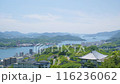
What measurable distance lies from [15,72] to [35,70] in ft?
0.43

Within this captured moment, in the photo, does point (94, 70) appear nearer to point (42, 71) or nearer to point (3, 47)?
point (42, 71)

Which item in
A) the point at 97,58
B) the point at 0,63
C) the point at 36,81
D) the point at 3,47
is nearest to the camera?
the point at 36,81

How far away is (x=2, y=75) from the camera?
0.98m

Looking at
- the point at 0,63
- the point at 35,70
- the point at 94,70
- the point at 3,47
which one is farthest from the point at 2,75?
the point at 3,47

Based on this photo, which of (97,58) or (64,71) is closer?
(64,71)

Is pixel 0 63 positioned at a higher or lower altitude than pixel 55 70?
lower

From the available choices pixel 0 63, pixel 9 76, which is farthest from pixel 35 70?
pixel 0 63

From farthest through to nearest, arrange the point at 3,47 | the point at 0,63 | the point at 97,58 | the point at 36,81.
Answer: the point at 3,47 < the point at 0,63 < the point at 97,58 < the point at 36,81

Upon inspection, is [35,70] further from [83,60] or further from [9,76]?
[83,60]

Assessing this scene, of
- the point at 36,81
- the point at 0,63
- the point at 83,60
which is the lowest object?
the point at 0,63

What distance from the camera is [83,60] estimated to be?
5465 millimetres

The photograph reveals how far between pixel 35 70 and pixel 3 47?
28.6 m

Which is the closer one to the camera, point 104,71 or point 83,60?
point 104,71

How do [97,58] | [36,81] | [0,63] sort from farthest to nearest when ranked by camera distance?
[0,63]
[97,58]
[36,81]
